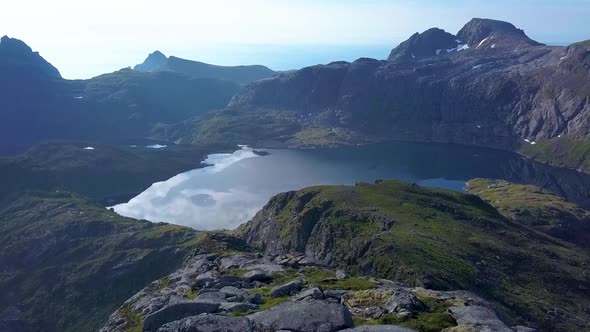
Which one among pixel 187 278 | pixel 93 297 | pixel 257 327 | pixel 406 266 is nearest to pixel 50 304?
pixel 93 297

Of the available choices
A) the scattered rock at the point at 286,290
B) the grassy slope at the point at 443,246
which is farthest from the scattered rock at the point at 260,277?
the grassy slope at the point at 443,246

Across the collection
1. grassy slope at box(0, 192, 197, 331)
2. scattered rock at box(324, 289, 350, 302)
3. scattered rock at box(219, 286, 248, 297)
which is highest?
scattered rock at box(324, 289, 350, 302)

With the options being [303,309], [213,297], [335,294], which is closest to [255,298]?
[213,297]

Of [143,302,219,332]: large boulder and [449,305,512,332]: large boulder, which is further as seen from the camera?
[143,302,219,332]: large boulder

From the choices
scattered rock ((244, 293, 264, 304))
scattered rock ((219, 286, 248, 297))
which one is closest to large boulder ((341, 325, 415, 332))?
scattered rock ((244, 293, 264, 304))

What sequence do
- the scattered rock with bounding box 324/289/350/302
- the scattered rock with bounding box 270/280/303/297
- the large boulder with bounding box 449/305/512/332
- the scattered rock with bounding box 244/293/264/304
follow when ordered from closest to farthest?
1. the large boulder with bounding box 449/305/512/332
2. the scattered rock with bounding box 324/289/350/302
3. the scattered rock with bounding box 244/293/264/304
4. the scattered rock with bounding box 270/280/303/297

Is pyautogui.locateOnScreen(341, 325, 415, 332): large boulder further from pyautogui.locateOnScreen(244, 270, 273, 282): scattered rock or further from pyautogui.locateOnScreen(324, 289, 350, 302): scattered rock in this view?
pyautogui.locateOnScreen(244, 270, 273, 282): scattered rock

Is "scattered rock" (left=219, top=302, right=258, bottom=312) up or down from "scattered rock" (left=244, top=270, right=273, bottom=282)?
up
